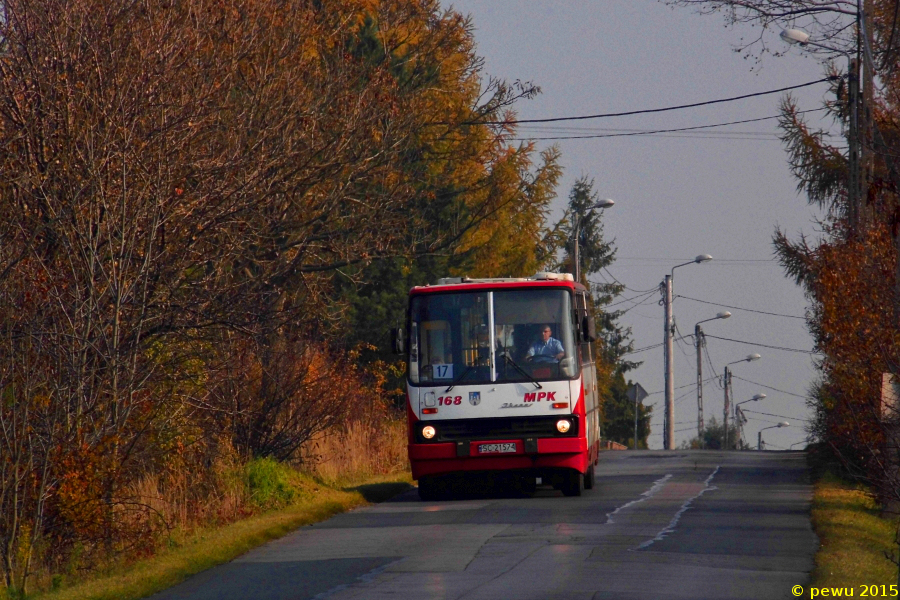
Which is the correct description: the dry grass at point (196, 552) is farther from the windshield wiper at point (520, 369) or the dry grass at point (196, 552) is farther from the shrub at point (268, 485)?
the windshield wiper at point (520, 369)

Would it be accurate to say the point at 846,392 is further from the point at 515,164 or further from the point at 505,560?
the point at 515,164

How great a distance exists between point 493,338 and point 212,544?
6219 mm

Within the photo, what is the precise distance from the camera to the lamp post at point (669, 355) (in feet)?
160

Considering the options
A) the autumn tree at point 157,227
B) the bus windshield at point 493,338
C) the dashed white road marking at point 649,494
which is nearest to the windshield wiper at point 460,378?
the bus windshield at point 493,338

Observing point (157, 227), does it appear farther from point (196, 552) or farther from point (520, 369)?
point (520, 369)

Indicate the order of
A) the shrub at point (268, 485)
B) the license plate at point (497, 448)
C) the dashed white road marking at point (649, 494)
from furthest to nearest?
the license plate at point (497, 448)
the shrub at point (268, 485)
the dashed white road marking at point (649, 494)

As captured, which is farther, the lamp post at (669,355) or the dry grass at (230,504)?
the lamp post at (669,355)

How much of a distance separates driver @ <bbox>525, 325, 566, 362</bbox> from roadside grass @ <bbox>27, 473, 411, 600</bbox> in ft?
11.0

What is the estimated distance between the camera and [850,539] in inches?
540

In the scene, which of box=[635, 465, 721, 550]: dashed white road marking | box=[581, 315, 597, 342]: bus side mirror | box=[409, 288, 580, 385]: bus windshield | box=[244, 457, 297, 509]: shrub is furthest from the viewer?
box=[581, 315, 597, 342]: bus side mirror

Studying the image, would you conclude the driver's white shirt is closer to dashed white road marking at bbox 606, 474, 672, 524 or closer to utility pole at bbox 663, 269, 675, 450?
dashed white road marking at bbox 606, 474, 672, 524

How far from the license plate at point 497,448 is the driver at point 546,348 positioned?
4.27 feet

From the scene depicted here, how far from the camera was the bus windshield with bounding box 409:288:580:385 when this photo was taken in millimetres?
19203

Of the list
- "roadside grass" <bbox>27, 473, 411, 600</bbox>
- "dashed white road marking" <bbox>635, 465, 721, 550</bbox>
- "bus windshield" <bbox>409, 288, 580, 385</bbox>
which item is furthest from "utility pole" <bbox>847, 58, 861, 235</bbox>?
"roadside grass" <bbox>27, 473, 411, 600</bbox>
